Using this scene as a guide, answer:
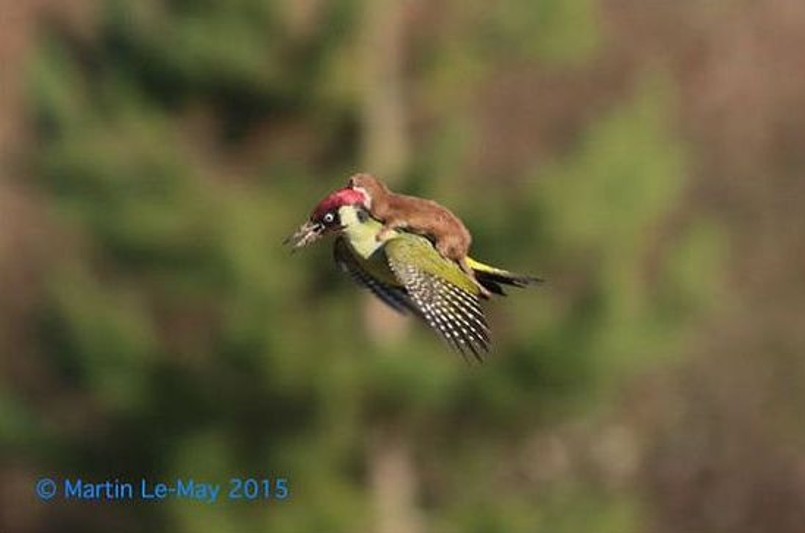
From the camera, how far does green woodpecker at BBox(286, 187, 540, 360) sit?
3.01 metres

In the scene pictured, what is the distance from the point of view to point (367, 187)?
3088mm

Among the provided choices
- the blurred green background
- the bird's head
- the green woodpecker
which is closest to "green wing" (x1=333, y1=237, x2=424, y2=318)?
the green woodpecker

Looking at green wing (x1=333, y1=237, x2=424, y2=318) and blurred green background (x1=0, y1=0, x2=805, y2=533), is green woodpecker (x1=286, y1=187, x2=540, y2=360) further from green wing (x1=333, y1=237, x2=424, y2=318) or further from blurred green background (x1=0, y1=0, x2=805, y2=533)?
blurred green background (x1=0, y1=0, x2=805, y2=533)

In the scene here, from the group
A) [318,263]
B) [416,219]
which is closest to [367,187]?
[416,219]

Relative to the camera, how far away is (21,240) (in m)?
18.0

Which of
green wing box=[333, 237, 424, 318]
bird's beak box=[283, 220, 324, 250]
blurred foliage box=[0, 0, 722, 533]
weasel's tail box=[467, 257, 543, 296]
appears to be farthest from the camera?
blurred foliage box=[0, 0, 722, 533]

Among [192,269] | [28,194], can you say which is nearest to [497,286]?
[192,269]

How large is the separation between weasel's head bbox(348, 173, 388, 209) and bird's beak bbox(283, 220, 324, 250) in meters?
0.09

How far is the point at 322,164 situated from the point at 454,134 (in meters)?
0.74

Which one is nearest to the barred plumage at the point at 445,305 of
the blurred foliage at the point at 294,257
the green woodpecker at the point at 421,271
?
the green woodpecker at the point at 421,271

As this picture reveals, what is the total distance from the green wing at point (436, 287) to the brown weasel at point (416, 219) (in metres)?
0.02

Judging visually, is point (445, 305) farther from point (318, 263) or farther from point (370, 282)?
point (318, 263)

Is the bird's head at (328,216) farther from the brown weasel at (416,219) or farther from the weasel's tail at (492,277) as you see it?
the weasel's tail at (492,277)

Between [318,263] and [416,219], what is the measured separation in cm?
1177
